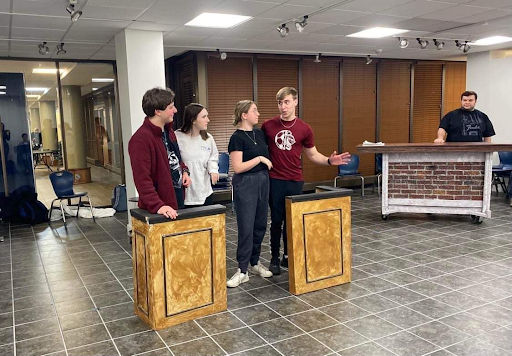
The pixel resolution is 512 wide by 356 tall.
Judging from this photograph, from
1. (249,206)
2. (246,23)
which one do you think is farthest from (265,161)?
(246,23)

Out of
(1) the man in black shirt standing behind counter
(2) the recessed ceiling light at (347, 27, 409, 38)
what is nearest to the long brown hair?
(2) the recessed ceiling light at (347, 27, 409, 38)

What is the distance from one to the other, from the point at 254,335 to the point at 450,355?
4.20 feet

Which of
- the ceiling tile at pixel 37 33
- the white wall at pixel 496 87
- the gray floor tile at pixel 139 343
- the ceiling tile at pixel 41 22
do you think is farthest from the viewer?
the white wall at pixel 496 87

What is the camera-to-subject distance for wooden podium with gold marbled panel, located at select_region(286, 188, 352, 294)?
3818 mm

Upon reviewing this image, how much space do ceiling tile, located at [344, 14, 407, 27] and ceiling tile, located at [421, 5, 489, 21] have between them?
1.26 ft

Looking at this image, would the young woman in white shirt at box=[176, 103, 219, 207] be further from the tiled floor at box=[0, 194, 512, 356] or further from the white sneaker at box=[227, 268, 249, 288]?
the tiled floor at box=[0, 194, 512, 356]

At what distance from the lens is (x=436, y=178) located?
6.31 m

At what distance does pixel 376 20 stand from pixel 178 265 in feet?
14.5

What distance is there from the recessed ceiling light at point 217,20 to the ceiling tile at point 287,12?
0.97 ft

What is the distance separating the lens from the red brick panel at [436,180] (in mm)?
6176

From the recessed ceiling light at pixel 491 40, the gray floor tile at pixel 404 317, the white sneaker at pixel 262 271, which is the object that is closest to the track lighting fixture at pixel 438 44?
the recessed ceiling light at pixel 491 40

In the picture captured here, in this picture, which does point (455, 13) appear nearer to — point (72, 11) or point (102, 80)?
point (72, 11)

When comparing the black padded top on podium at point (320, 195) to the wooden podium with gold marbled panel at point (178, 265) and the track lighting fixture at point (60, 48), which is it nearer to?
the wooden podium with gold marbled panel at point (178, 265)

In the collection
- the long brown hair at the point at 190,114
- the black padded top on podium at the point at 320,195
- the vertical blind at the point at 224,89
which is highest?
the vertical blind at the point at 224,89
